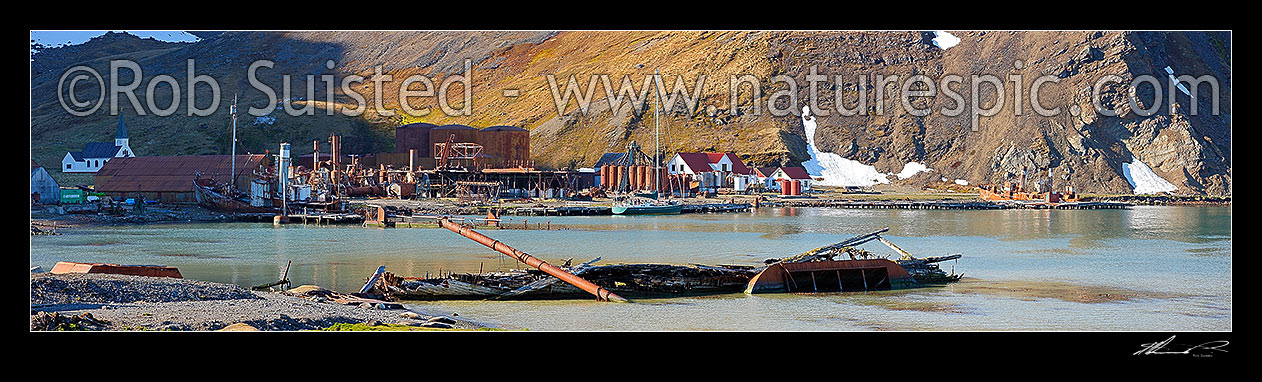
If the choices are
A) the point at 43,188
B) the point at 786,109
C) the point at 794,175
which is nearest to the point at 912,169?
the point at 786,109

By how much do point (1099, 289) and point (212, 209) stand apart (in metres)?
45.1

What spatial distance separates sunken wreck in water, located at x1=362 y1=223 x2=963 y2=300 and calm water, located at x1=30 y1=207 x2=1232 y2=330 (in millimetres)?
579

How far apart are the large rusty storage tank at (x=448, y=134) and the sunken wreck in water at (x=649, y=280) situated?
67.5 metres

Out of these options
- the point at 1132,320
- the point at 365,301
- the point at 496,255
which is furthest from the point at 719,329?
the point at 496,255

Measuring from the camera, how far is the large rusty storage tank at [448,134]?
95062mm

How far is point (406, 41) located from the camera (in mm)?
138625

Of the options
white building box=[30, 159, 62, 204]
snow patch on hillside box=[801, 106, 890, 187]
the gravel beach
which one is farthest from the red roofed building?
the gravel beach

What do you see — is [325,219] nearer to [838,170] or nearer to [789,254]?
[789,254]

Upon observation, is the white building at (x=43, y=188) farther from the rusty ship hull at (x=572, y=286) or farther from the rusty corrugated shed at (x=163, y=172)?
the rusty ship hull at (x=572, y=286)

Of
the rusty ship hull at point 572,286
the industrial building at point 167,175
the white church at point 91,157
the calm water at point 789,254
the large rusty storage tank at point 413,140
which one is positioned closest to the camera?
the calm water at point 789,254

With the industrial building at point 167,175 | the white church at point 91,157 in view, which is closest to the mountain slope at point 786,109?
the white church at point 91,157

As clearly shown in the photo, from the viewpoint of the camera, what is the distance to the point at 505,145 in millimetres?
98000

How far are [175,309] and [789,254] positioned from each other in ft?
74.5
